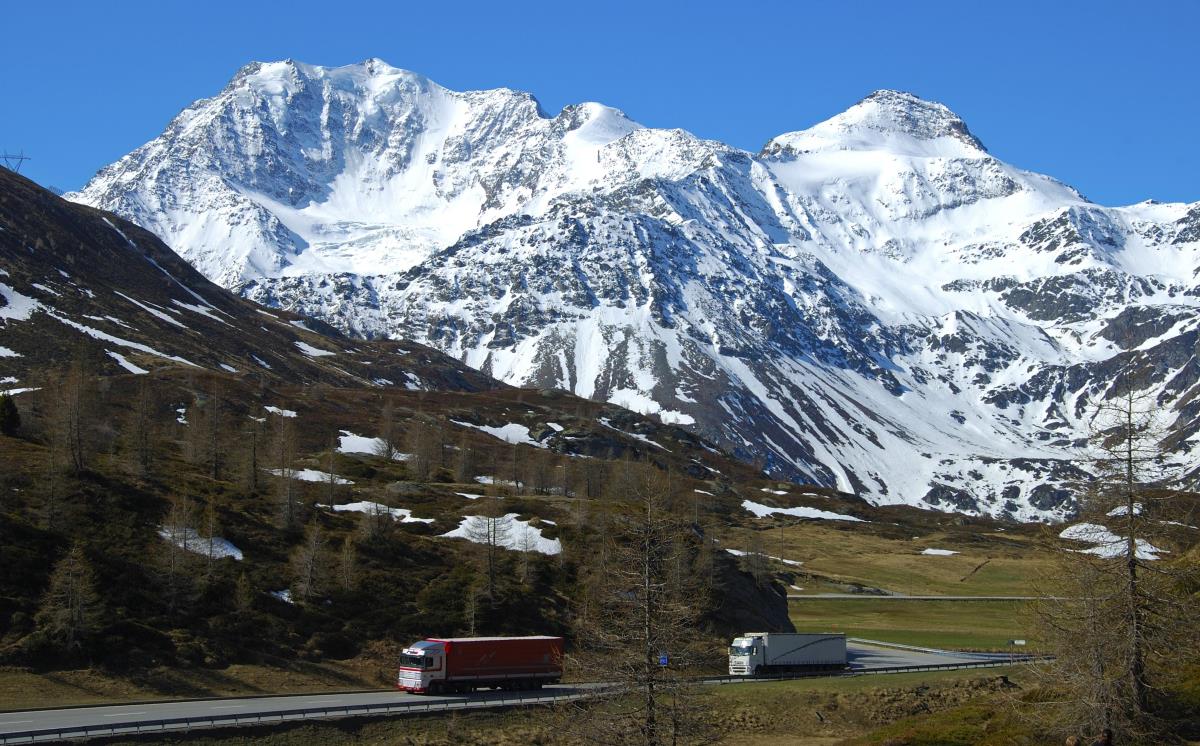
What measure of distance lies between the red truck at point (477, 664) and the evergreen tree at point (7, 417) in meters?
52.7

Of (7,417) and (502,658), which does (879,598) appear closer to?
(502,658)

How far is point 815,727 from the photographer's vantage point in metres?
64.3

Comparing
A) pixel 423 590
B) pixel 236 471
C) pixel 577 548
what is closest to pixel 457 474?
pixel 236 471

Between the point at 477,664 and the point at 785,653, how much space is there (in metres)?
24.0

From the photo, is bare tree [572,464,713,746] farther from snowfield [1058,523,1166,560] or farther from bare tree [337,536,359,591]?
bare tree [337,536,359,591]

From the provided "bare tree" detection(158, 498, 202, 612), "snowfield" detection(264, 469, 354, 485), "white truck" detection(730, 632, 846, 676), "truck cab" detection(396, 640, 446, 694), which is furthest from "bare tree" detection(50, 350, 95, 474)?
"white truck" detection(730, 632, 846, 676)

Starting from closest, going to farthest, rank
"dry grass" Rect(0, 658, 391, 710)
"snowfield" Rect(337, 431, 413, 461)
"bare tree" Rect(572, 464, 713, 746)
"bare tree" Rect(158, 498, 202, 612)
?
"bare tree" Rect(572, 464, 713, 746) < "dry grass" Rect(0, 658, 391, 710) < "bare tree" Rect(158, 498, 202, 612) < "snowfield" Rect(337, 431, 413, 461)

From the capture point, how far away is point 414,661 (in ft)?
214

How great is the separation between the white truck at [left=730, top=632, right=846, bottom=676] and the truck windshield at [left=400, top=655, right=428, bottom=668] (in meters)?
23.5

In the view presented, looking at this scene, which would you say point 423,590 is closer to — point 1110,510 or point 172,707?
point 172,707

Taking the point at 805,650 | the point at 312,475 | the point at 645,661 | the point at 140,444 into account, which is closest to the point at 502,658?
the point at 805,650

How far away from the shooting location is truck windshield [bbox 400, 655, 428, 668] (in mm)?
64812

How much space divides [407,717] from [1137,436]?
3813 cm

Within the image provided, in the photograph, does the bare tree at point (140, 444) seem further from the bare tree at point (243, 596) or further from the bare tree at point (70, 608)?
the bare tree at point (70, 608)
